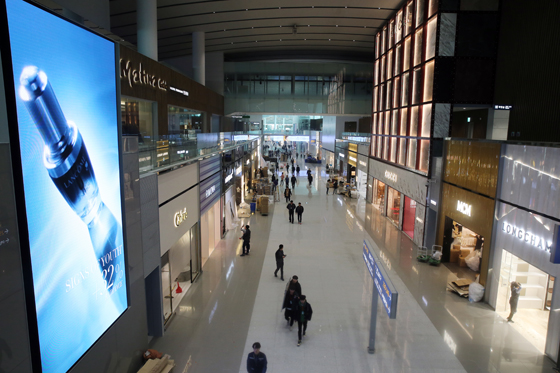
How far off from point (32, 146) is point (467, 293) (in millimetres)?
10137

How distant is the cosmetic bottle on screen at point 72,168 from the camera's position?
3.09 meters

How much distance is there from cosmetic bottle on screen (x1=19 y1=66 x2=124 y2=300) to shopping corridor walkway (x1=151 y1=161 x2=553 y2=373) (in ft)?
9.92

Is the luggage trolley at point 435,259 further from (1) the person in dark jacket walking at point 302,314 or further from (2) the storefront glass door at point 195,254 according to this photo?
(2) the storefront glass door at point 195,254

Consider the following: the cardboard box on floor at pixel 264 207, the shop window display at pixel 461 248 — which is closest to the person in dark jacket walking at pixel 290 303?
the shop window display at pixel 461 248

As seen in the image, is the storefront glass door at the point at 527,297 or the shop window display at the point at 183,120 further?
the shop window display at the point at 183,120

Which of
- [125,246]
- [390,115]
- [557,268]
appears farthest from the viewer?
[390,115]

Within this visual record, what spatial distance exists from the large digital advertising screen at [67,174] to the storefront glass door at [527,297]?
8315 mm

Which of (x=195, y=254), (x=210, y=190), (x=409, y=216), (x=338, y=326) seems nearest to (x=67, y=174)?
(x=338, y=326)

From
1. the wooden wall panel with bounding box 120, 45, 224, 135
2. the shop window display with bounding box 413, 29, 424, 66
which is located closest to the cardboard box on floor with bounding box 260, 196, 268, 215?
the wooden wall panel with bounding box 120, 45, 224, 135

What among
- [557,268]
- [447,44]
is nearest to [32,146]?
[557,268]

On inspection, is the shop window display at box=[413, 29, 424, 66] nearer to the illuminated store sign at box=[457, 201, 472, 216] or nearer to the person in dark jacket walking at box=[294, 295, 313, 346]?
the illuminated store sign at box=[457, 201, 472, 216]

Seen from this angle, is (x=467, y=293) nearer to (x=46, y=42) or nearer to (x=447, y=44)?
(x=447, y=44)

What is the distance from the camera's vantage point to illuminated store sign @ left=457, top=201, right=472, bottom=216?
35.1 feet

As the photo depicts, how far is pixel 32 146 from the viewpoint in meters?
3.08
